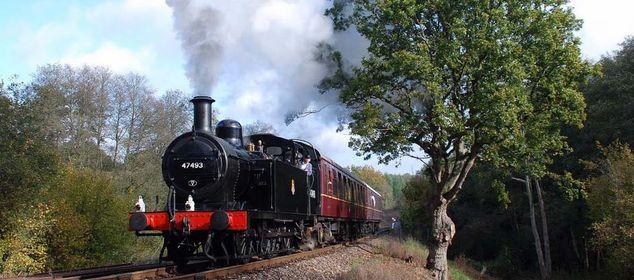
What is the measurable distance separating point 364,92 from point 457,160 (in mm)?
3812

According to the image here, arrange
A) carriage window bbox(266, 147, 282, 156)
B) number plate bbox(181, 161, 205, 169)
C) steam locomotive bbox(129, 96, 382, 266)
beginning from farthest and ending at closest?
carriage window bbox(266, 147, 282, 156) → number plate bbox(181, 161, 205, 169) → steam locomotive bbox(129, 96, 382, 266)

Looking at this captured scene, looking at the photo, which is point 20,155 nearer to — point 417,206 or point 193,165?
point 193,165

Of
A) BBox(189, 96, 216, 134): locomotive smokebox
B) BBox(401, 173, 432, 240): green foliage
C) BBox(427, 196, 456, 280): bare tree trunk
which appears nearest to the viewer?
BBox(189, 96, 216, 134): locomotive smokebox

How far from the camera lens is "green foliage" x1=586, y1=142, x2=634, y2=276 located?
23.4 metres

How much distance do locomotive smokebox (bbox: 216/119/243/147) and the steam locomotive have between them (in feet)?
0.07

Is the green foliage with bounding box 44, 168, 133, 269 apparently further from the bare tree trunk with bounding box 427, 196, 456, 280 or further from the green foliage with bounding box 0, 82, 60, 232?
the bare tree trunk with bounding box 427, 196, 456, 280

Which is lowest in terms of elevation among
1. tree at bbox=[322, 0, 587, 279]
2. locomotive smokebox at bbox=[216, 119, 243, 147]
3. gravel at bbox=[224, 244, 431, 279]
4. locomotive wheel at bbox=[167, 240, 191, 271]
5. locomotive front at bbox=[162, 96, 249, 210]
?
gravel at bbox=[224, 244, 431, 279]

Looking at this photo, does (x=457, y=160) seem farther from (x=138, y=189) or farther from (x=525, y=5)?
(x=138, y=189)

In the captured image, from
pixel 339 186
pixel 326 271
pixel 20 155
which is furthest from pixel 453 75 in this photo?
pixel 20 155

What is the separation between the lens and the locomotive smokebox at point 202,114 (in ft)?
40.2

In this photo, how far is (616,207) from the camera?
24281 millimetres

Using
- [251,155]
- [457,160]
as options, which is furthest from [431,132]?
[251,155]

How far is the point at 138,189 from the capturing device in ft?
119

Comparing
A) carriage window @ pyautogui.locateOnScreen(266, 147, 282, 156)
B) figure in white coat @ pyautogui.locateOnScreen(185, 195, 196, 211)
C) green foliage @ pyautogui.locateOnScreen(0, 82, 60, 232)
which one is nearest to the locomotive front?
figure in white coat @ pyautogui.locateOnScreen(185, 195, 196, 211)
